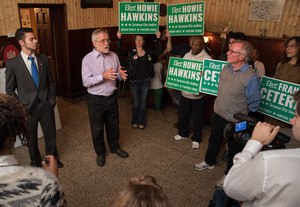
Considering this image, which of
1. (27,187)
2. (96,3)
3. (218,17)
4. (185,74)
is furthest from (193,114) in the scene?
(96,3)

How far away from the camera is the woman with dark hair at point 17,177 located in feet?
3.23

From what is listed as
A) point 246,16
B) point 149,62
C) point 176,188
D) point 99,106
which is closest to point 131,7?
point 149,62

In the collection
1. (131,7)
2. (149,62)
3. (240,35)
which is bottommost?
(149,62)

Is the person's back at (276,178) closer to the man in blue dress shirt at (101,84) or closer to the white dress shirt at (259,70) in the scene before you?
the man in blue dress shirt at (101,84)

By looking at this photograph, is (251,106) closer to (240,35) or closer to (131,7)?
(240,35)

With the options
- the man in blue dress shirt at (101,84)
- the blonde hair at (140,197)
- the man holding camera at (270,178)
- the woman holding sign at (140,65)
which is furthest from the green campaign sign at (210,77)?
the blonde hair at (140,197)

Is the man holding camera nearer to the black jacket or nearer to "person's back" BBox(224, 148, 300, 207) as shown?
"person's back" BBox(224, 148, 300, 207)

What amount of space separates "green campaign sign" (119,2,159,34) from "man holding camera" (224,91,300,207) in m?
2.83

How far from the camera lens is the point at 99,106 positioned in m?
3.04

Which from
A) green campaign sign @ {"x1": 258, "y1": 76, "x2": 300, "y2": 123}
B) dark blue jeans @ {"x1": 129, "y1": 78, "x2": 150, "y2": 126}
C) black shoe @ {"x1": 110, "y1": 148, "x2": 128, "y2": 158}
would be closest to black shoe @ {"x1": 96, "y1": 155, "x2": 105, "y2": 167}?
black shoe @ {"x1": 110, "y1": 148, "x2": 128, "y2": 158}

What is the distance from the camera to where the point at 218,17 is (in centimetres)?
594

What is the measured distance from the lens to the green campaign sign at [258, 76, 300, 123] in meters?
2.81

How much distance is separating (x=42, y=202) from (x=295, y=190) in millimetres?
1164

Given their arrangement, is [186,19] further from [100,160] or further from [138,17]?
[100,160]
